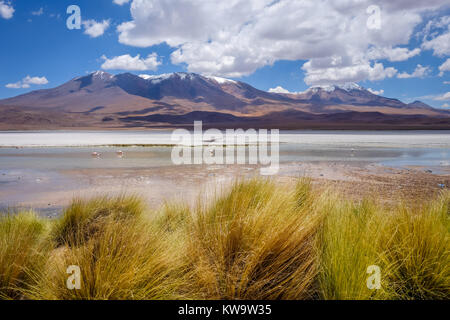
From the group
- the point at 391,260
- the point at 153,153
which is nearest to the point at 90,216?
the point at 391,260

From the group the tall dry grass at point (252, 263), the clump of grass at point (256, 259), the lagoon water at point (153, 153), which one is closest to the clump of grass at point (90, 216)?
the tall dry grass at point (252, 263)

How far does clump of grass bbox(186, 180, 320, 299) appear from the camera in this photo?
6.84 feet

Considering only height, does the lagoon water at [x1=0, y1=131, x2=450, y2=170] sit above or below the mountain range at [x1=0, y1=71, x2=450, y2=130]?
Result: below

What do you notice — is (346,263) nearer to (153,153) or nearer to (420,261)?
(420,261)

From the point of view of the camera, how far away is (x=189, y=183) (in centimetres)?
780

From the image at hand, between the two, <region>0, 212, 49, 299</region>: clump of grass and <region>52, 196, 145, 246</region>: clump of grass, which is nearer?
<region>0, 212, 49, 299</region>: clump of grass

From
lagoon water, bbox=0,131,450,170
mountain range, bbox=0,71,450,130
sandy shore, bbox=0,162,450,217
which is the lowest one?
sandy shore, bbox=0,162,450,217

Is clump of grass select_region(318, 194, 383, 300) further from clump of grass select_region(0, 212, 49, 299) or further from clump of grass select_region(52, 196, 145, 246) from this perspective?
clump of grass select_region(52, 196, 145, 246)

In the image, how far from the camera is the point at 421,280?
2234 mm

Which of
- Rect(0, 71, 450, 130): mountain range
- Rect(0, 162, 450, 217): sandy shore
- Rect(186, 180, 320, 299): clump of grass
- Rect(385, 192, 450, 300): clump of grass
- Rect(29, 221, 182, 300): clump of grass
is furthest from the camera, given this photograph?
Rect(0, 71, 450, 130): mountain range

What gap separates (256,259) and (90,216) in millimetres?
2480

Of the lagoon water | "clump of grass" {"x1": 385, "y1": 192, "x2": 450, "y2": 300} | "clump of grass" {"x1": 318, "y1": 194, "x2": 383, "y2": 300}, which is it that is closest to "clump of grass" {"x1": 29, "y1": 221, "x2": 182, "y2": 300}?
"clump of grass" {"x1": 318, "y1": 194, "x2": 383, "y2": 300}

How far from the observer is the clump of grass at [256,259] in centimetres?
208

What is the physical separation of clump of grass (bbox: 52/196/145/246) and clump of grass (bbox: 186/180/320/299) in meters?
1.55
